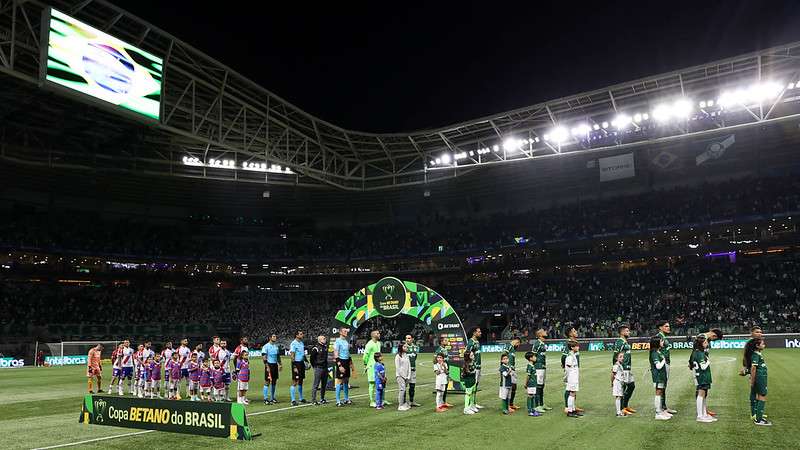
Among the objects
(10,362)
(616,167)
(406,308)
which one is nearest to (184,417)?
(406,308)

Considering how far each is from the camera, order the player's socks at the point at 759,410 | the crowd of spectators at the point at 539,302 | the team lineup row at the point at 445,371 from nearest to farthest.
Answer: the player's socks at the point at 759,410 → the team lineup row at the point at 445,371 → the crowd of spectators at the point at 539,302

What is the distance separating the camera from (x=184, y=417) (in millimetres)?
11289

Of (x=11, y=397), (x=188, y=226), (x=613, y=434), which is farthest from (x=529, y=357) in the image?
(x=188, y=226)

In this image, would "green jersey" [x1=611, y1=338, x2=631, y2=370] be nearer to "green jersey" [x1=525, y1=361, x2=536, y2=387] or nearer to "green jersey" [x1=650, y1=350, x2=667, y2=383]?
"green jersey" [x1=650, y1=350, x2=667, y2=383]

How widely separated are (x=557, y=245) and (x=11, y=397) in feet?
149

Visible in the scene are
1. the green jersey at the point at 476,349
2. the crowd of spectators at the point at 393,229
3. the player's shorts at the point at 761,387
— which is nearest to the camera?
the player's shorts at the point at 761,387

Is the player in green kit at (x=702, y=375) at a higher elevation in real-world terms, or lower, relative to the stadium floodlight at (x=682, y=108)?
lower

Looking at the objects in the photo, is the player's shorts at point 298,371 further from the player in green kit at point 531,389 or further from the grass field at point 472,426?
the player in green kit at point 531,389

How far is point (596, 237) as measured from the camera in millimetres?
52812

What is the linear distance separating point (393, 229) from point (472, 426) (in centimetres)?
5337

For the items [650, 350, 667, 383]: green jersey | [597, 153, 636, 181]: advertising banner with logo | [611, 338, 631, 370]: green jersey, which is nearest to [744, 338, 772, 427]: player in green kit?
[650, 350, 667, 383]: green jersey

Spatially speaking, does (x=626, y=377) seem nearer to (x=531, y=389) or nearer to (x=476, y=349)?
(x=531, y=389)

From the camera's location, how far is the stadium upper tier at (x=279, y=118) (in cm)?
2698

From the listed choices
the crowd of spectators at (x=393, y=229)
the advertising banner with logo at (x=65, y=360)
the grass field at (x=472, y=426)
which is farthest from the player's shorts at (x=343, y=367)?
the crowd of spectators at (x=393, y=229)
